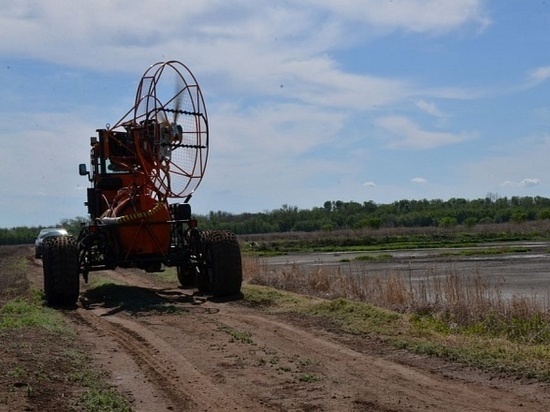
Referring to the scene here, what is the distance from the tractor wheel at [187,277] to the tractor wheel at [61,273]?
3917mm

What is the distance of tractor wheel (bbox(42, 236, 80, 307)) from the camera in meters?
15.2

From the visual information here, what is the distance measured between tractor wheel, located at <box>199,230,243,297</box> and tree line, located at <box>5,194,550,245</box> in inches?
2716

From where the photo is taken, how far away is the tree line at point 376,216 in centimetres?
9694

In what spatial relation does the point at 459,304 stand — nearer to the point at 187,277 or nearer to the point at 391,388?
the point at 391,388

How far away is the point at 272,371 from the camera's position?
28.5 ft

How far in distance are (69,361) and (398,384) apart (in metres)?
3.94

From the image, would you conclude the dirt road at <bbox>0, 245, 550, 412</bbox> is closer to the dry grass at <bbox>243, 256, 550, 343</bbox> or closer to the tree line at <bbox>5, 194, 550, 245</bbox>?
the dry grass at <bbox>243, 256, 550, 343</bbox>

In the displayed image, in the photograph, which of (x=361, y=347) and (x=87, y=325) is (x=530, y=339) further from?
(x=87, y=325)

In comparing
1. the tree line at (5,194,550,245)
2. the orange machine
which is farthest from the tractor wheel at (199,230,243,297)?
the tree line at (5,194,550,245)

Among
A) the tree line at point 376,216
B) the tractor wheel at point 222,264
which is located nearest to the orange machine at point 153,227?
the tractor wheel at point 222,264

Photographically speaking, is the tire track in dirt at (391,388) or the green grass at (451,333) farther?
the green grass at (451,333)

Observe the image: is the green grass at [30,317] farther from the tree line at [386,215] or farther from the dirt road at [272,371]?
the tree line at [386,215]

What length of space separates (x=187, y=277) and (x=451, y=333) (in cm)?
905

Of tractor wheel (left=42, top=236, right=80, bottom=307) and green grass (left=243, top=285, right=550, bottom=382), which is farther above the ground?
tractor wheel (left=42, top=236, right=80, bottom=307)
